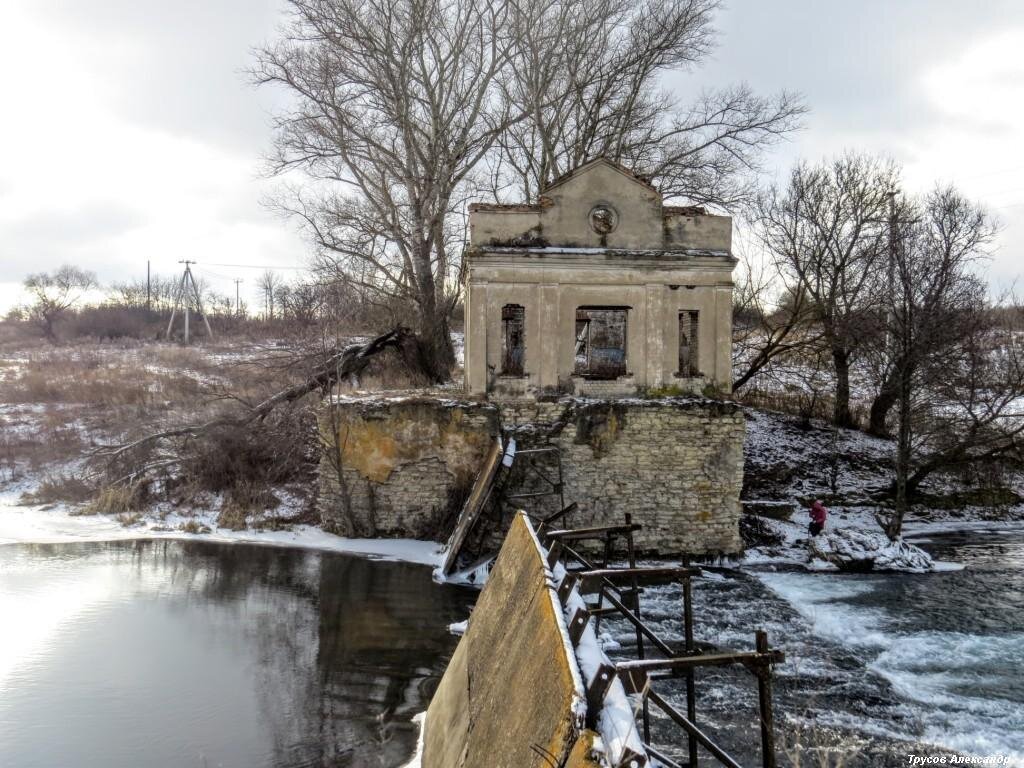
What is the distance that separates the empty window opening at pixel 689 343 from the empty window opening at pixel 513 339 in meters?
3.51

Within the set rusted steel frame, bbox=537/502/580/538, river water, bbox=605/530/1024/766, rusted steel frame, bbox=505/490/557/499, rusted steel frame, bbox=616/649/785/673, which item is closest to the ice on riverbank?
river water, bbox=605/530/1024/766

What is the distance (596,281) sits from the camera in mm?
15930

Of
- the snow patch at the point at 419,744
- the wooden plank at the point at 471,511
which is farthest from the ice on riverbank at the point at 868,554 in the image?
the snow patch at the point at 419,744

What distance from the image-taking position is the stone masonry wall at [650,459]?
51.3 ft

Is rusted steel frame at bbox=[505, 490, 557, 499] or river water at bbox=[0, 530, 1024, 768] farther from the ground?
rusted steel frame at bbox=[505, 490, 557, 499]

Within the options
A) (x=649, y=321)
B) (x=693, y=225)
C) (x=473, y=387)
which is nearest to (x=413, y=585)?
(x=473, y=387)

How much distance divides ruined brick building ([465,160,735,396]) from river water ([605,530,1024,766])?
186 inches

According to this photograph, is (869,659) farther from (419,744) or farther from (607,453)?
(419,744)

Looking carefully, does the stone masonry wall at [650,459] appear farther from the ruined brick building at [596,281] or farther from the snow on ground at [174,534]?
the snow on ground at [174,534]

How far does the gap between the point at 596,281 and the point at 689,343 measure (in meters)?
2.62

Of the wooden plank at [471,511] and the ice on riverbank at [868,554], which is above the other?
the wooden plank at [471,511]

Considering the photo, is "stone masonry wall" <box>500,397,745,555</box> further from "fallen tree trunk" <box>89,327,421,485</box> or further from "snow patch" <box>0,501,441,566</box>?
"fallen tree trunk" <box>89,327,421,485</box>

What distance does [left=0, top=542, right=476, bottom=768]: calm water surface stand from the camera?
771 centimetres

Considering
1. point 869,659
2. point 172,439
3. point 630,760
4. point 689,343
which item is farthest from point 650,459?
point 172,439
